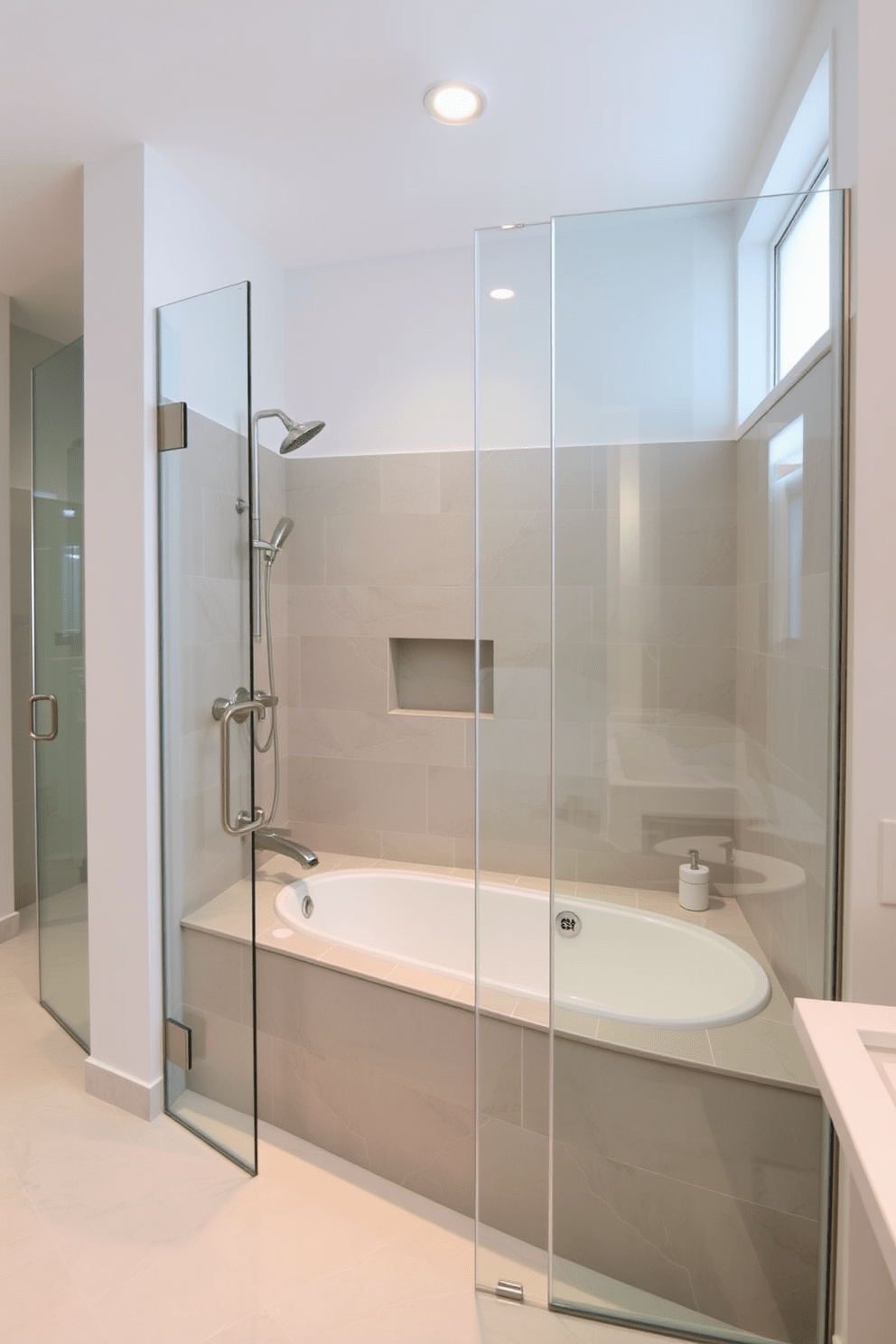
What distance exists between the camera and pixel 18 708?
3.53 metres

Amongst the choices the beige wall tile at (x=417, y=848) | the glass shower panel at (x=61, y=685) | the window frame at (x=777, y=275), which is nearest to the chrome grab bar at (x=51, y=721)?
the glass shower panel at (x=61, y=685)

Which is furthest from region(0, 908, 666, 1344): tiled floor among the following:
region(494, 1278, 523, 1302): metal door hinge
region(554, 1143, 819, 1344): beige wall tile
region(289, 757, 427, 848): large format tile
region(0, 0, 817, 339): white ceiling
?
region(0, 0, 817, 339): white ceiling

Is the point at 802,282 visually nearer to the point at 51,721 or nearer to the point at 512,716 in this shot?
the point at 512,716

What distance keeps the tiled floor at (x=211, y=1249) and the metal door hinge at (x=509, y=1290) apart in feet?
0.06

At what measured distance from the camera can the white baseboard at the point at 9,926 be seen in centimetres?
340

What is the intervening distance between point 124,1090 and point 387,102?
8.99 ft

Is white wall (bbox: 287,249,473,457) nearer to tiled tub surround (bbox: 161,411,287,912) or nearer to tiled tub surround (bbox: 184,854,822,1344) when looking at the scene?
tiled tub surround (bbox: 161,411,287,912)

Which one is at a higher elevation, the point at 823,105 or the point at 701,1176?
the point at 823,105

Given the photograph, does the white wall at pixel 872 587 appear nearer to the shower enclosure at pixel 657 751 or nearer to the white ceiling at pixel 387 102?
the shower enclosure at pixel 657 751

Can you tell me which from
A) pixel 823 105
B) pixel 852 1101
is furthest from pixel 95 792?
pixel 823 105

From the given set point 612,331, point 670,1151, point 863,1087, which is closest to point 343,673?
point 612,331

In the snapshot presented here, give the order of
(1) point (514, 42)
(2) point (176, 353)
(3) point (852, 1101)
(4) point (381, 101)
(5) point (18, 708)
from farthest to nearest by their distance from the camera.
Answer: (5) point (18, 708)
(2) point (176, 353)
(4) point (381, 101)
(1) point (514, 42)
(3) point (852, 1101)

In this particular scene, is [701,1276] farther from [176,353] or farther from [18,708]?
[18,708]

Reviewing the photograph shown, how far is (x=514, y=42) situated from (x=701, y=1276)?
101 inches
